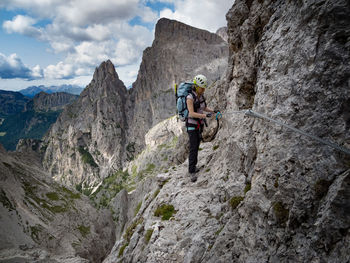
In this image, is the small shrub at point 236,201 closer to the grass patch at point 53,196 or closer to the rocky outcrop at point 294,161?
the rocky outcrop at point 294,161

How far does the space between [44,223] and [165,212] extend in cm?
4552

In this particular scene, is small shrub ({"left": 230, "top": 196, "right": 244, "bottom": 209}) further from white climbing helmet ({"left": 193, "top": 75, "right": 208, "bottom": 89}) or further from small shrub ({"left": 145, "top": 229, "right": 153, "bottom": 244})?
white climbing helmet ({"left": 193, "top": 75, "right": 208, "bottom": 89})

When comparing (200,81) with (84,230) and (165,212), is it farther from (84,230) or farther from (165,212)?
(84,230)

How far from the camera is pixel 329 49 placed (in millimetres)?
5141

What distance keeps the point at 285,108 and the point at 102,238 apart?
67763mm

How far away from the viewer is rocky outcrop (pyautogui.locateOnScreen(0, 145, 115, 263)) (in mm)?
29281

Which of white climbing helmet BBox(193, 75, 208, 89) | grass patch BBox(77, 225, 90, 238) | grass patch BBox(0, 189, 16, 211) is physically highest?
white climbing helmet BBox(193, 75, 208, 89)

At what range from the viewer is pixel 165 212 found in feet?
38.1

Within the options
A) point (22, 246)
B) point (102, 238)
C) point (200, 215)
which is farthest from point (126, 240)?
point (102, 238)

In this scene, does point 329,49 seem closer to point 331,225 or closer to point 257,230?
point 331,225

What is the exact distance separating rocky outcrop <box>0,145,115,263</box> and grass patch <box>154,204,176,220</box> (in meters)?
21.7

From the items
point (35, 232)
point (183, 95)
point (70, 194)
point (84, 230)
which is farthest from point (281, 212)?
point (70, 194)

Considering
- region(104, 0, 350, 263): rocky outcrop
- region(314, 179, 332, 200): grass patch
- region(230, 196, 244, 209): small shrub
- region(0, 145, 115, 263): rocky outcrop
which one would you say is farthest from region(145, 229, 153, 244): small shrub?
region(0, 145, 115, 263): rocky outcrop

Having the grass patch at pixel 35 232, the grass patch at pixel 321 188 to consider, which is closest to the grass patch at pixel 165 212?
the grass patch at pixel 321 188
